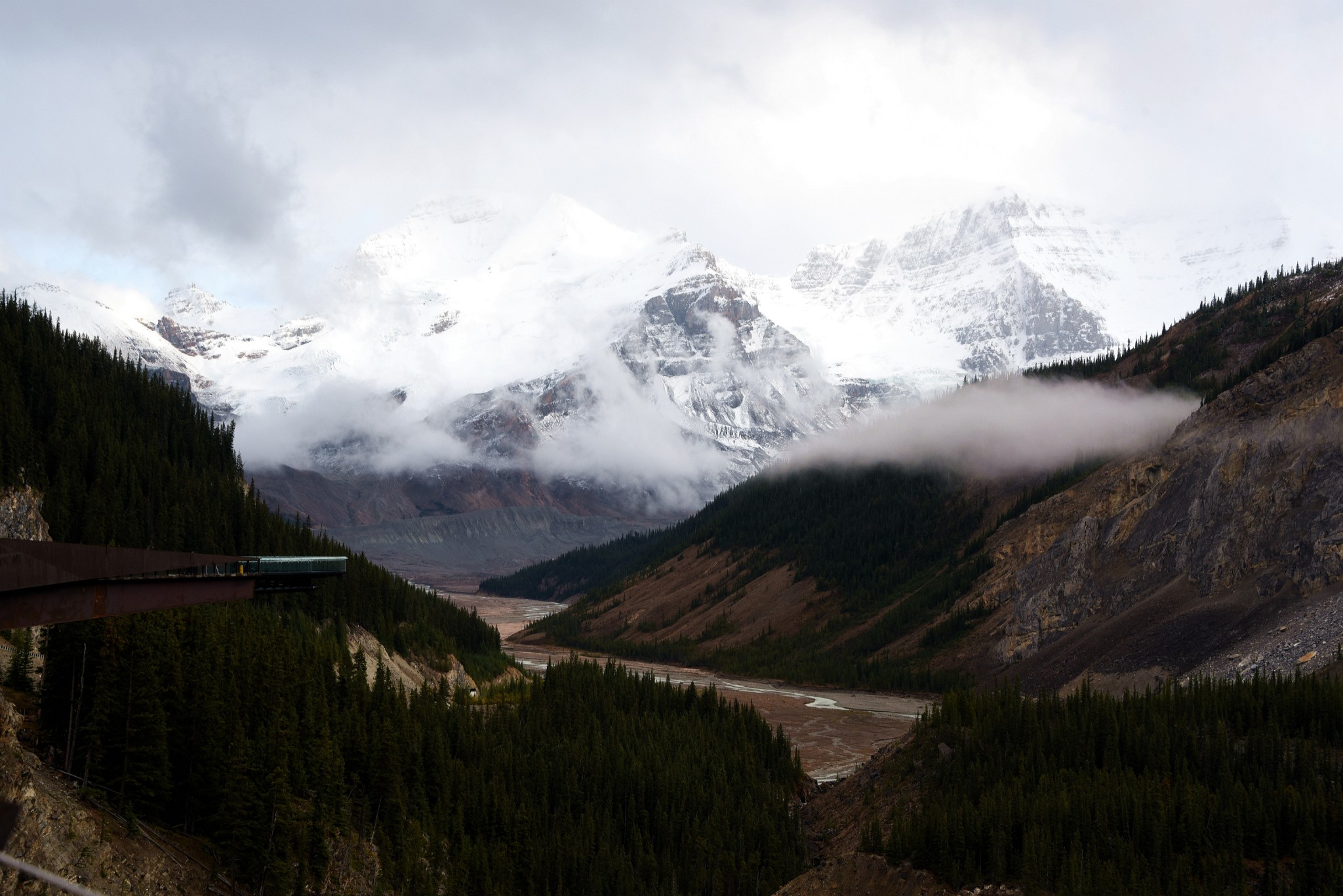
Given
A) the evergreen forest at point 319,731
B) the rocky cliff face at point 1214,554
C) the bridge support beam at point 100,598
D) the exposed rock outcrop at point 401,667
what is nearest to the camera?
the bridge support beam at point 100,598

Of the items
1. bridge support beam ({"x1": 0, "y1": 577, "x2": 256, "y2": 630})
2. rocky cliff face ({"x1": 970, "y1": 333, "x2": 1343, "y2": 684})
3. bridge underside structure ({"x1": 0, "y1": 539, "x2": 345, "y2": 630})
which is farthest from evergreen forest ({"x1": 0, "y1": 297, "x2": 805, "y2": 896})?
rocky cliff face ({"x1": 970, "y1": 333, "x2": 1343, "y2": 684})

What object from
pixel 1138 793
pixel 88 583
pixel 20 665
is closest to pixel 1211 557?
pixel 1138 793

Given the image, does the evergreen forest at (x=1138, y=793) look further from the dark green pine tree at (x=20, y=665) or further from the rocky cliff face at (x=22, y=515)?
the rocky cliff face at (x=22, y=515)

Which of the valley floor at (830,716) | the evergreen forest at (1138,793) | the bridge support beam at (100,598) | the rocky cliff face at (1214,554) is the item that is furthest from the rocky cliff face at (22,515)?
the rocky cliff face at (1214,554)

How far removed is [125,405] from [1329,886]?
130m

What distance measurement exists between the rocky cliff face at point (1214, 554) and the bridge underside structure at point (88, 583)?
8367 centimetres

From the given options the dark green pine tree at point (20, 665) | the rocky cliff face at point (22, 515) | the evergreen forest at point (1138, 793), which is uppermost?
the rocky cliff face at point (22, 515)

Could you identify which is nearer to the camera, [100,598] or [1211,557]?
[100,598]

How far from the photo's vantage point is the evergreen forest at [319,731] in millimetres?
52625

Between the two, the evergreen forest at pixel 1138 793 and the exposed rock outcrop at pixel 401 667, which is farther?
the exposed rock outcrop at pixel 401 667

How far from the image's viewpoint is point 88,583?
3962cm

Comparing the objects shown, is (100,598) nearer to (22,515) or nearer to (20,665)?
(20,665)

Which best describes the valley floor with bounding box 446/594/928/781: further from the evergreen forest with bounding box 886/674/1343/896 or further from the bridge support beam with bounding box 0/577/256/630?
the bridge support beam with bounding box 0/577/256/630

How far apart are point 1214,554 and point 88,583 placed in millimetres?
115319
